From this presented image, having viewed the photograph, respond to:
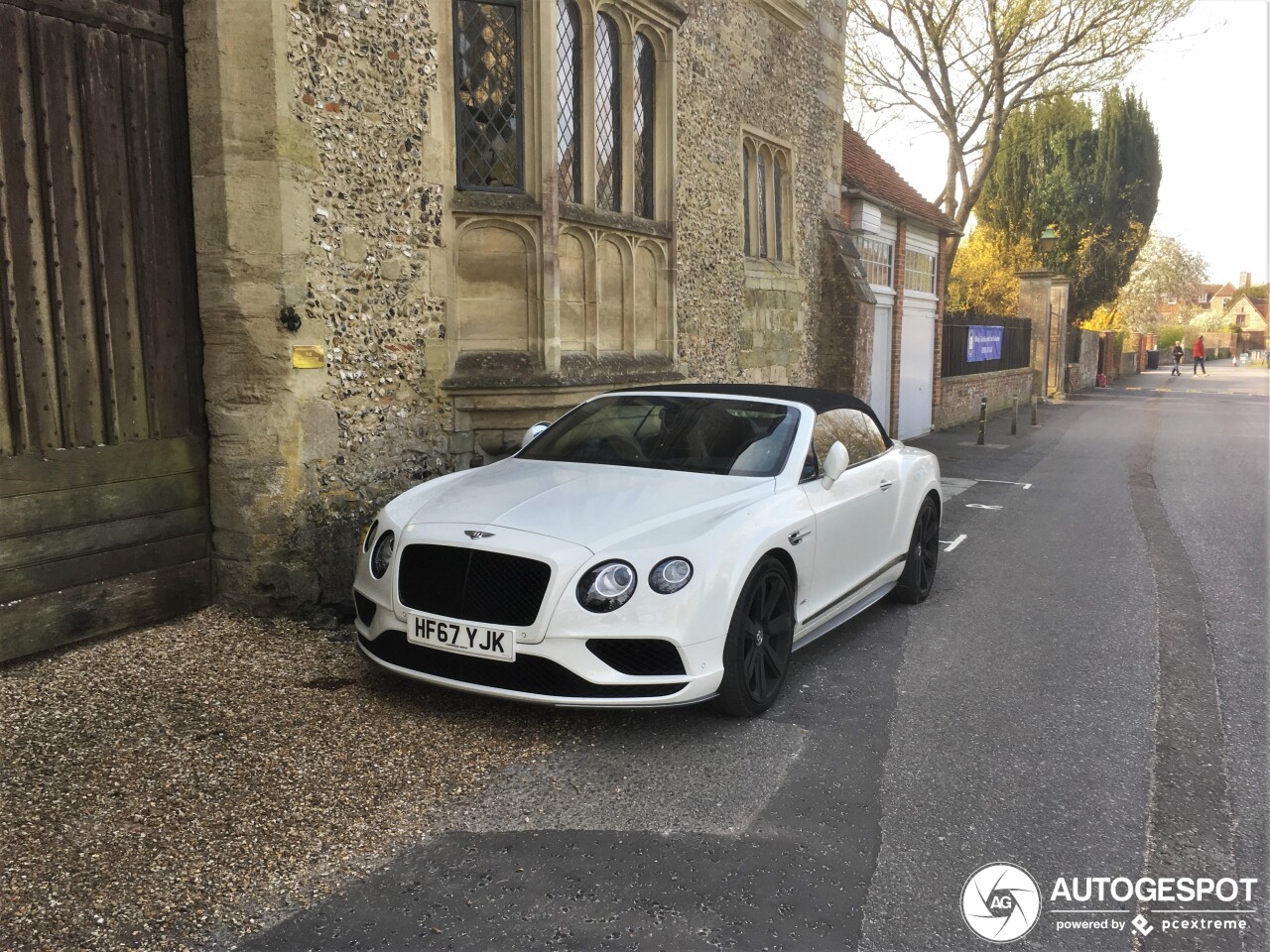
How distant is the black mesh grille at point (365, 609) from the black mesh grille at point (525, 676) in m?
0.32

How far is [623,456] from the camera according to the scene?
5496 mm

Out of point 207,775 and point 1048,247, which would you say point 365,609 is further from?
point 1048,247

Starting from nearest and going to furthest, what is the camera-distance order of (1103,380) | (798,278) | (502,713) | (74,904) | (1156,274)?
1. (74,904)
2. (502,713)
3. (798,278)
4. (1103,380)
5. (1156,274)

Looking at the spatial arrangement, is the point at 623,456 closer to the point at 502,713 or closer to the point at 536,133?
the point at 502,713

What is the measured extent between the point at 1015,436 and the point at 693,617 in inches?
666

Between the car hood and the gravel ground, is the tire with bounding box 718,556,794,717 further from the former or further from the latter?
the gravel ground

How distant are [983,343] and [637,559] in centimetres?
2182

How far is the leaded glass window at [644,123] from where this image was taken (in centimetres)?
962

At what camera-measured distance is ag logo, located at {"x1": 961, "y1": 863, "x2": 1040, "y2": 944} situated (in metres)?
3.01

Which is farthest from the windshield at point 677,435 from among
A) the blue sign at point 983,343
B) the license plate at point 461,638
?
the blue sign at point 983,343

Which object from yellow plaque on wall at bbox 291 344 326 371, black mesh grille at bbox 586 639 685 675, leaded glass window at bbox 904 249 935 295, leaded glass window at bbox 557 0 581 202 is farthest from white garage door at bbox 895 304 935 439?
black mesh grille at bbox 586 639 685 675

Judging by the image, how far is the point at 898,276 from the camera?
17.9 metres

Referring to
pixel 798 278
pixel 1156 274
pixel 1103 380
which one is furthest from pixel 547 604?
pixel 1156 274

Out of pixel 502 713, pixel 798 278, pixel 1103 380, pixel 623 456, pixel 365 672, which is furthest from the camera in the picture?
pixel 1103 380
